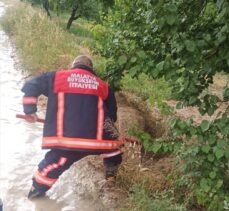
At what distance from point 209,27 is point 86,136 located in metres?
1.84

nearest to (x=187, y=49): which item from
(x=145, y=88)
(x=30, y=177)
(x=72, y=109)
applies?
(x=72, y=109)

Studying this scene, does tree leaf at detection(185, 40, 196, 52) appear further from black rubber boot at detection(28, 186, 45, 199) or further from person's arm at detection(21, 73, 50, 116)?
black rubber boot at detection(28, 186, 45, 199)

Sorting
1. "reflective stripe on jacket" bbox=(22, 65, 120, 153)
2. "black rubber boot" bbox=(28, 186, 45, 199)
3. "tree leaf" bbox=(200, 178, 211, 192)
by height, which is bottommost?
"black rubber boot" bbox=(28, 186, 45, 199)

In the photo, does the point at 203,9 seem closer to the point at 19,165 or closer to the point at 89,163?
the point at 89,163

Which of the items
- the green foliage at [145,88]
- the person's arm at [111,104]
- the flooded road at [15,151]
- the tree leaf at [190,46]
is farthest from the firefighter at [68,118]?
the green foliage at [145,88]

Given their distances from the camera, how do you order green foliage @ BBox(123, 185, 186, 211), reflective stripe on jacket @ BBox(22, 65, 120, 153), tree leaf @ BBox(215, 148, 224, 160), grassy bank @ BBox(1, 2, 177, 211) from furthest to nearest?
grassy bank @ BBox(1, 2, 177, 211) < reflective stripe on jacket @ BBox(22, 65, 120, 153) < green foliage @ BBox(123, 185, 186, 211) < tree leaf @ BBox(215, 148, 224, 160)

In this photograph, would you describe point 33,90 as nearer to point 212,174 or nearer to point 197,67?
point 197,67

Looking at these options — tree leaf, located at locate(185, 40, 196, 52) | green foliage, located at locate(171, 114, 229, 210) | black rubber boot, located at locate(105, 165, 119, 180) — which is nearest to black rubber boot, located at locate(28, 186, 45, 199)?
black rubber boot, located at locate(105, 165, 119, 180)

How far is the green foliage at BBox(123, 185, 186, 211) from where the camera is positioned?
185 inches

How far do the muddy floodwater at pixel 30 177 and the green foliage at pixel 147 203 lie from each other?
47 cm

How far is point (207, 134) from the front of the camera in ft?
12.8

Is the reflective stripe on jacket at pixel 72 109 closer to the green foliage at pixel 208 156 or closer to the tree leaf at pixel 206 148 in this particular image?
the green foliage at pixel 208 156

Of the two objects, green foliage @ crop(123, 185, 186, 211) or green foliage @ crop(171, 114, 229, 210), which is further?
green foliage @ crop(123, 185, 186, 211)

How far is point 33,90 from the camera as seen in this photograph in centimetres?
521
